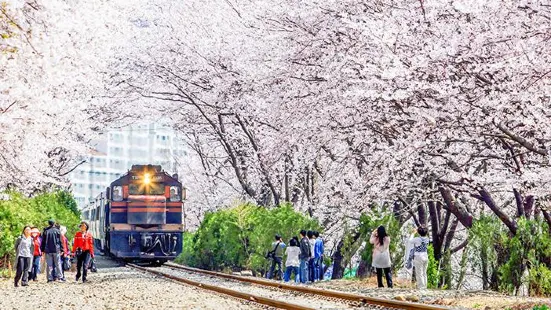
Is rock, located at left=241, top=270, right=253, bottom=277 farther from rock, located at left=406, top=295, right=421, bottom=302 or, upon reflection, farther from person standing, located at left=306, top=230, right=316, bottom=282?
rock, located at left=406, top=295, right=421, bottom=302

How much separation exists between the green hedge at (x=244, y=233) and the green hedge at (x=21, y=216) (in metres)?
4.65

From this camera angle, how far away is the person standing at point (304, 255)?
21.7m

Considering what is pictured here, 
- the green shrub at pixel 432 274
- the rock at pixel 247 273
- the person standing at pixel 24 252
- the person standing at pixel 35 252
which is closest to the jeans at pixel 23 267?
the person standing at pixel 24 252

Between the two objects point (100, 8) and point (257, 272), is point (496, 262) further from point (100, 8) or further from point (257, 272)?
point (257, 272)

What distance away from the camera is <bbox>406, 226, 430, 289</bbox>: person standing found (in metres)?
17.7

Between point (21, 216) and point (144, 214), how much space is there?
204 inches

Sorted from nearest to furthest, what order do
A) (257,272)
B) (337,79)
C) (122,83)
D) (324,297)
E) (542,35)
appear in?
(542,35)
(324,297)
(337,79)
(257,272)
(122,83)

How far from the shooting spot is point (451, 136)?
14.6m

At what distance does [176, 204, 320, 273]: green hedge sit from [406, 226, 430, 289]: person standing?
24.3 ft

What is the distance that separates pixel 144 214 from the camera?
28.2 m

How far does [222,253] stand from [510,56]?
18.1m

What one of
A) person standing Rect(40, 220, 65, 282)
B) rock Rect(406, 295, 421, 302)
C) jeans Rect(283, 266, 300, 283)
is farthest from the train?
rock Rect(406, 295, 421, 302)

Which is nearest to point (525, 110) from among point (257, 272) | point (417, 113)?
point (417, 113)

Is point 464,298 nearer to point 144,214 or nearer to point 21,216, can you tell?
point 21,216
